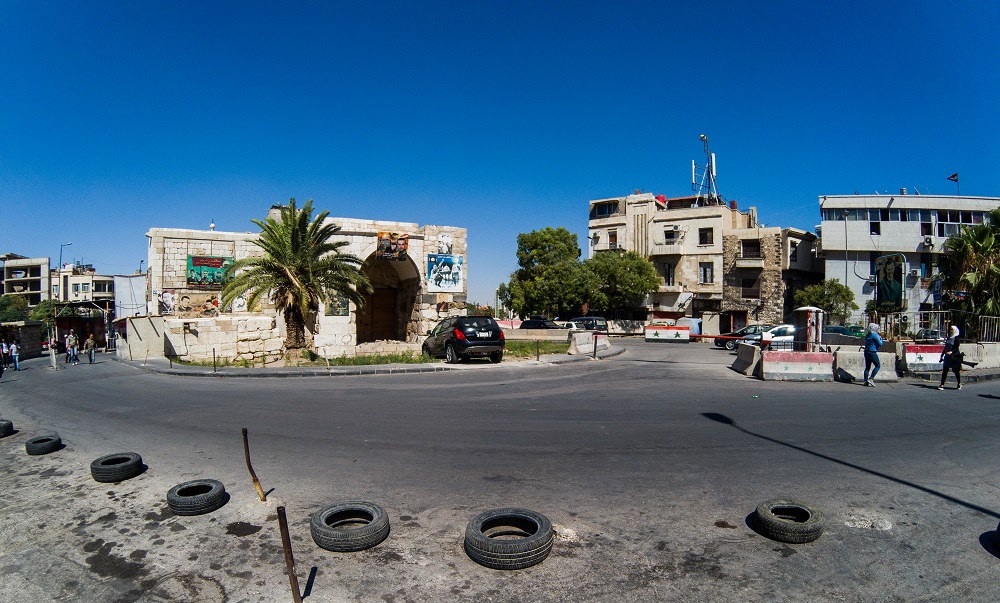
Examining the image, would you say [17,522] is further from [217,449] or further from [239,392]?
[239,392]

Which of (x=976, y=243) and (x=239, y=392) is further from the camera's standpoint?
(x=976, y=243)

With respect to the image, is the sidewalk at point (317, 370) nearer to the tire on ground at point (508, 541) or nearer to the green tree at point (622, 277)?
the tire on ground at point (508, 541)

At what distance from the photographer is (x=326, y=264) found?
21.6 metres

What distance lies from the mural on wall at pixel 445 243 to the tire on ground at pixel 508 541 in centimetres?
2587

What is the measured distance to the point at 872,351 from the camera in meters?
13.3

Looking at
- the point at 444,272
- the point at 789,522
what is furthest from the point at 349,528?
the point at 444,272

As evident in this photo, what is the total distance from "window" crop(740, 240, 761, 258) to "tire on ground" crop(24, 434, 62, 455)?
47.8 meters

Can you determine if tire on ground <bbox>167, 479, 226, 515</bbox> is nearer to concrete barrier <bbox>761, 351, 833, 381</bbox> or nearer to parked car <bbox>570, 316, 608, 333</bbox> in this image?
concrete barrier <bbox>761, 351, 833, 381</bbox>

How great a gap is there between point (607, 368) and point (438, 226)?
1579 centimetres

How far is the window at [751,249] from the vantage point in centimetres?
4488

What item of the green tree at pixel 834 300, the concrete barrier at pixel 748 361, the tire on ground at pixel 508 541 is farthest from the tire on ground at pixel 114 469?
Answer: the green tree at pixel 834 300

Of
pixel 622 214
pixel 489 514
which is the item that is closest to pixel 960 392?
pixel 489 514

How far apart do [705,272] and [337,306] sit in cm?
3408

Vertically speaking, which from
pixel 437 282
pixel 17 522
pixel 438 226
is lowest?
pixel 17 522
